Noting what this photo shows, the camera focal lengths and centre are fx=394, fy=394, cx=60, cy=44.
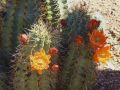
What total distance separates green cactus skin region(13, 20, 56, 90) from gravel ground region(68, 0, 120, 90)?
2.46 ft

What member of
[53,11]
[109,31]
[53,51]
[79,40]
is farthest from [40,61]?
[109,31]

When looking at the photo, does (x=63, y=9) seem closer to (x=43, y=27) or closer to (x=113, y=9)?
(x=43, y=27)

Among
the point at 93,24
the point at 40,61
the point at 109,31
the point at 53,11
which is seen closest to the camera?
the point at 40,61

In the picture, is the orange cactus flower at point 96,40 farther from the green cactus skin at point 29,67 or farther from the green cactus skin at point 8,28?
the green cactus skin at point 8,28

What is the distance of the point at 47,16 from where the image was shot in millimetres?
4234

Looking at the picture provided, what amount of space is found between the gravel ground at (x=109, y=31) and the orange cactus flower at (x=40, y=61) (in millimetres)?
868

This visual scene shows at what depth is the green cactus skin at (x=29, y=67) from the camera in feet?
11.1

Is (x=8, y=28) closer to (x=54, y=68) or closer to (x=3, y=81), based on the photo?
(x=3, y=81)

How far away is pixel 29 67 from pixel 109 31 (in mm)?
2064

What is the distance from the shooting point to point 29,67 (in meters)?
3.45

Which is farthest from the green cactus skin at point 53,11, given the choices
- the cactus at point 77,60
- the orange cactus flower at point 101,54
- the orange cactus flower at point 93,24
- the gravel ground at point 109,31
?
the orange cactus flower at point 101,54

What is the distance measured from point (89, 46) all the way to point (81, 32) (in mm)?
257

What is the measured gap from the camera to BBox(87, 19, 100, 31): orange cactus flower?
142 inches

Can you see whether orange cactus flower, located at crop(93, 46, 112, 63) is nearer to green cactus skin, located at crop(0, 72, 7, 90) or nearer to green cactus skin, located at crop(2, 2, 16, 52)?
green cactus skin, located at crop(0, 72, 7, 90)
